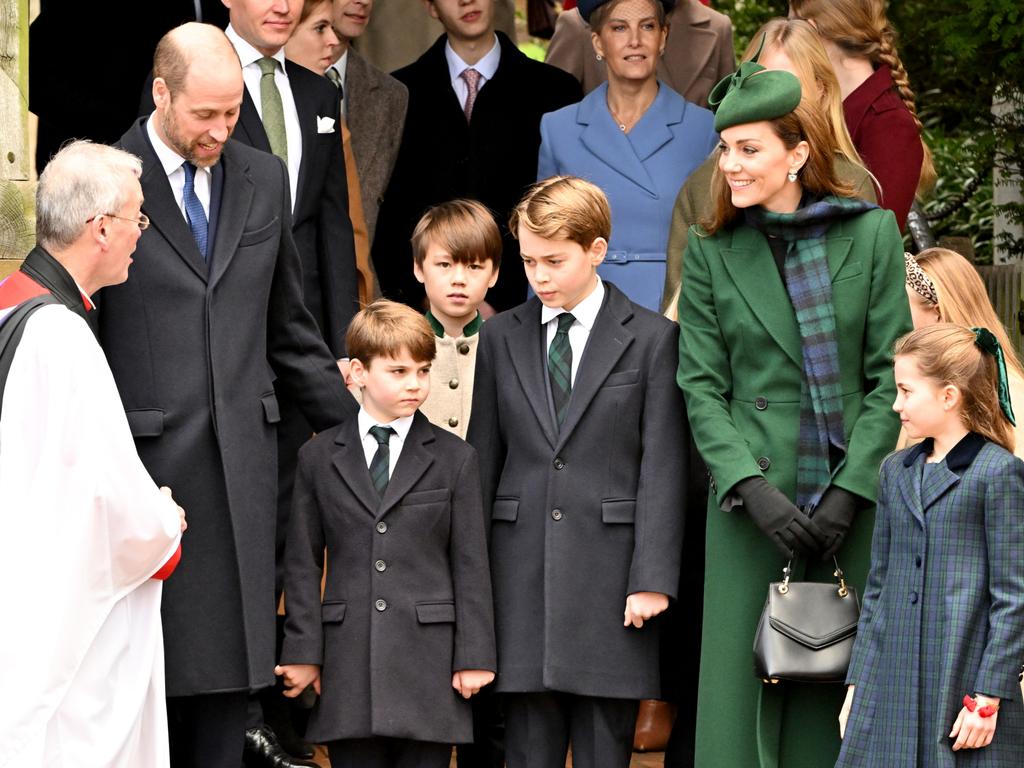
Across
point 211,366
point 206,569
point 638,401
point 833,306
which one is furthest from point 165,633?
point 833,306

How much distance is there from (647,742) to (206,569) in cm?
213

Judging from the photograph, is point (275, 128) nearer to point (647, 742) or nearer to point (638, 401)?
point (638, 401)

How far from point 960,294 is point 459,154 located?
215 cm

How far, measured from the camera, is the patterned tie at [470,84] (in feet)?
23.0

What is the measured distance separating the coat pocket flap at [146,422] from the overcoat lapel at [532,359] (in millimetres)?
1062

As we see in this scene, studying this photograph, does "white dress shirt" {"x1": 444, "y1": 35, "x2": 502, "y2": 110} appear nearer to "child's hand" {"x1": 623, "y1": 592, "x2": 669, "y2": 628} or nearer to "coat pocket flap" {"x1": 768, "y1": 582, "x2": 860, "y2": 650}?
"child's hand" {"x1": 623, "y1": 592, "x2": 669, "y2": 628}

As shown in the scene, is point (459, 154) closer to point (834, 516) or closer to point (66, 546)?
point (834, 516)

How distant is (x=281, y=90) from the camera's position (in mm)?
6047

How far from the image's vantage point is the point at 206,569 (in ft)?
16.6

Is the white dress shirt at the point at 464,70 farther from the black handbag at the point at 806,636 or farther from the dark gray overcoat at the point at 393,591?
the black handbag at the point at 806,636

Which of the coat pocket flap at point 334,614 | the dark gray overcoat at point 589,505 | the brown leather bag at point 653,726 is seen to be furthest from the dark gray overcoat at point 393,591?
the brown leather bag at point 653,726

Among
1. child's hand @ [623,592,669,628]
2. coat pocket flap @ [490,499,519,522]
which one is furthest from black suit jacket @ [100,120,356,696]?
child's hand @ [623,592,669,628]

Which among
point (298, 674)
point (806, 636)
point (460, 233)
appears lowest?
point (298, 674)

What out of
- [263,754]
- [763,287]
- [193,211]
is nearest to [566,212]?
[763,287]
